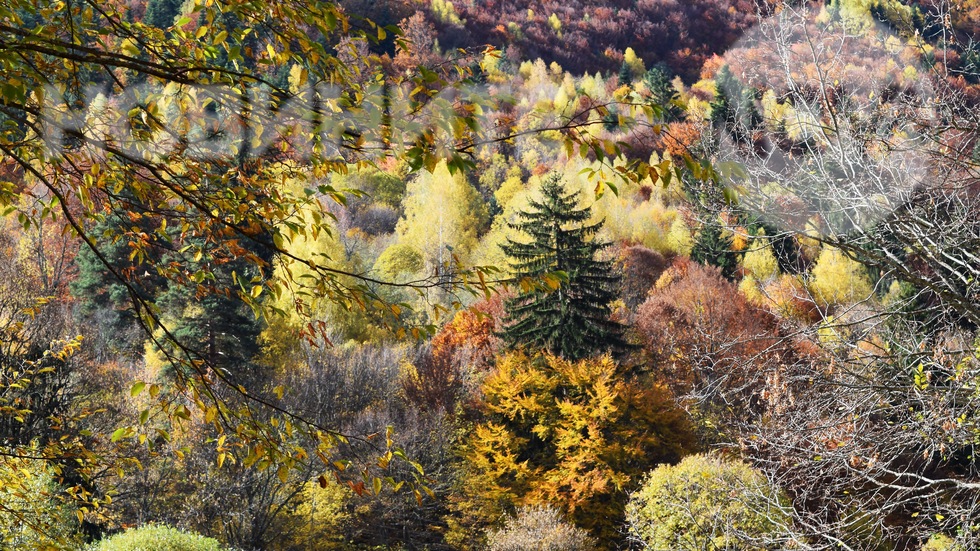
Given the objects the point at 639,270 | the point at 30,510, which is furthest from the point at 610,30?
the point at 30,510

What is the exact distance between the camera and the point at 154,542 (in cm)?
1023

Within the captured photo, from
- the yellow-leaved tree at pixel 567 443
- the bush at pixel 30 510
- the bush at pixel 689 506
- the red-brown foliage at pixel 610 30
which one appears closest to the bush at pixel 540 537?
the bush at pixel 689 506

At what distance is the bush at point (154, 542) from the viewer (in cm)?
1008

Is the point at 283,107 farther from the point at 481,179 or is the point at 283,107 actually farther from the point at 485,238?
the point at 481,179

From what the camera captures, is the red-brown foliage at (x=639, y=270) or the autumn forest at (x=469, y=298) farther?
the red-brown foliage at (x=639, y=270)

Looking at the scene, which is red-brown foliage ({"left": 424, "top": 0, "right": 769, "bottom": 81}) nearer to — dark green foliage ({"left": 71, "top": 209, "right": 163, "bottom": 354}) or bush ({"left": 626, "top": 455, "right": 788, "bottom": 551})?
dark green foliage ({"left": 71, "top": 209, "right": 163, "bottom": 354})

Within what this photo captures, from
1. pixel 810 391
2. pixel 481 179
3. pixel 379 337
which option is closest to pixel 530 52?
pixel 481 179

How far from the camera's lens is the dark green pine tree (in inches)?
843

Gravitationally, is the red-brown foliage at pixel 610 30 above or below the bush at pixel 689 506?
above

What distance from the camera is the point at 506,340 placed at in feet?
73.1

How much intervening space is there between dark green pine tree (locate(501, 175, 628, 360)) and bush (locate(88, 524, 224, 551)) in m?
12.0

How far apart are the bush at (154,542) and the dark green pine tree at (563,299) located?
1197 centimetres

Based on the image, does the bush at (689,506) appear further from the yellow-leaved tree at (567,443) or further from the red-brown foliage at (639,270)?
the red-brown foliage at (639,270)

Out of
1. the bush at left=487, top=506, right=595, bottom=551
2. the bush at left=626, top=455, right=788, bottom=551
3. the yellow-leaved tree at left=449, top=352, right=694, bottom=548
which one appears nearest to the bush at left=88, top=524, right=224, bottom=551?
the bush at left=487, top=506, right=595, bottom=551
